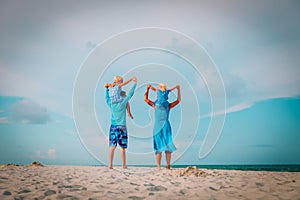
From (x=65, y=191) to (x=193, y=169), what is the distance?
347cm

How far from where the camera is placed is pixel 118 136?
7730 mm

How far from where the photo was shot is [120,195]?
3941 millimetres

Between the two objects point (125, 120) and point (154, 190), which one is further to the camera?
point (125, 120)

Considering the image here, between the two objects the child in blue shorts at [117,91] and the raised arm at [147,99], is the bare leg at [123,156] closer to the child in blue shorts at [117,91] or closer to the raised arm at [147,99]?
the child in blue shorts at [117,91]

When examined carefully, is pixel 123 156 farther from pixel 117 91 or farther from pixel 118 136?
pixel 117 91

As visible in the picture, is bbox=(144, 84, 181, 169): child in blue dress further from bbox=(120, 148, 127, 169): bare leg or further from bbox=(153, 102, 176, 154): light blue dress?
bbox=(120, 148, 127, 169): bare leg

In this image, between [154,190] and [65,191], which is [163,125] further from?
[65,191]

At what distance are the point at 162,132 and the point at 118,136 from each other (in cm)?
131

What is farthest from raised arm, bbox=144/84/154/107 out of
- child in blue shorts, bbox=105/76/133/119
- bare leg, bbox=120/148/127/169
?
bare leg, bbox=120/148/127/169

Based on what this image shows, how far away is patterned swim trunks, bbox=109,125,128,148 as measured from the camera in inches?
304

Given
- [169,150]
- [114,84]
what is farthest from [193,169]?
[114,84]

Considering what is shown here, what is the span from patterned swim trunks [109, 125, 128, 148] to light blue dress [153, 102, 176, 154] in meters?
0.90

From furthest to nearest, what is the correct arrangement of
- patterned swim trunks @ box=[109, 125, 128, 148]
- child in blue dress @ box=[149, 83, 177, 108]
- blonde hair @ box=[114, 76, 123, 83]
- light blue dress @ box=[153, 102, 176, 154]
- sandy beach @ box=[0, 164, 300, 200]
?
child in blue dress @ box=[149, 83, 177, 108], blonde hair @ box=[114, 76, 123, 83], light blue dress @ box=[153, 102, 176, 154], patterned swim trunks @ box=[109, 125, 128, 148], sandy beach @ box=[0, 164, 300, 200]

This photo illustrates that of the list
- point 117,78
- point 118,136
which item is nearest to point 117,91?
point 117,78
